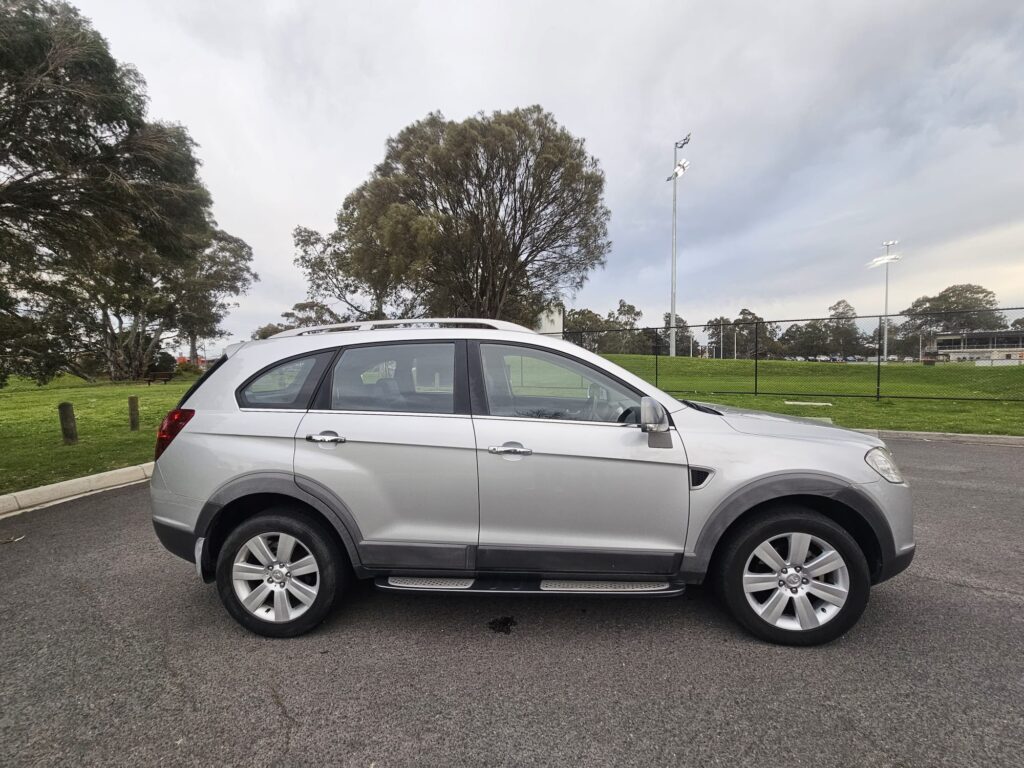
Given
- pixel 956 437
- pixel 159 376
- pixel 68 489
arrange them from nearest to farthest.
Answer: pixel 68 489
pixel 956 437
pixel 159 376

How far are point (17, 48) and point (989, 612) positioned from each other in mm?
10135

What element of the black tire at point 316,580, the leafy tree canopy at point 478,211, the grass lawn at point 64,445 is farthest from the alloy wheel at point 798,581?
the leafy tree canopy at point 478,211

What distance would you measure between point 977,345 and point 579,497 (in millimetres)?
16028

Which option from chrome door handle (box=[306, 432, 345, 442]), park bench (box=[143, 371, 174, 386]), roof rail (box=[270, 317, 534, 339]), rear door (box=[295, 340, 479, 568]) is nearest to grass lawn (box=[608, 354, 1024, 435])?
roof rail (box=[270, 317, 534, 339])

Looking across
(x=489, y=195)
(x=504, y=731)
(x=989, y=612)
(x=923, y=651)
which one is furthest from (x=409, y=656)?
(x=489, y=195)

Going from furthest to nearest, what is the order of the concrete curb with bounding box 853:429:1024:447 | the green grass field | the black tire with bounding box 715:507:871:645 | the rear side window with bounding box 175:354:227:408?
the concrete curb with bounding box 853:429:1024:447
the green grass field
the rear side window with bounding box 175:354:227:408
the black tire with bounding box 715:507:871:645

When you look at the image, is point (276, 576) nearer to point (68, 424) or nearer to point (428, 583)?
point (428, 583)

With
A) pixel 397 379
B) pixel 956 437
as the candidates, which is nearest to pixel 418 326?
pixel 397 379

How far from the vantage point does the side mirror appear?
249 centimetres

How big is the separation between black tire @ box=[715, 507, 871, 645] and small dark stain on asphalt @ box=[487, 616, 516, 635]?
1.17 meters

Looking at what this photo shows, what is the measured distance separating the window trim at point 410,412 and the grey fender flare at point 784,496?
1.43 m

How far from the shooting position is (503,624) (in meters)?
2.76

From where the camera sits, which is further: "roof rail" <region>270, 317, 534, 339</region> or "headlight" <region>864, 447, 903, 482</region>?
"roof rail" <region>270, 317, 534, 339</region>

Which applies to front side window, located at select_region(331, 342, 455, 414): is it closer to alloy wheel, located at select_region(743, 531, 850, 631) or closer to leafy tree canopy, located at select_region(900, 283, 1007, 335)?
A: alloy wheel, located at select_region(743, 531, 850, 631)
